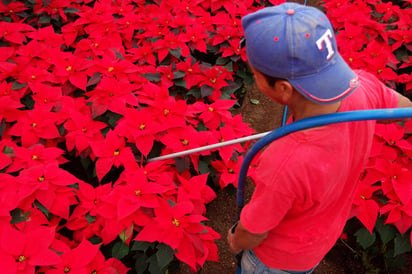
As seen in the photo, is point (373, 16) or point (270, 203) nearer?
point (270, 203)

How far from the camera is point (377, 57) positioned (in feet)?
6.56

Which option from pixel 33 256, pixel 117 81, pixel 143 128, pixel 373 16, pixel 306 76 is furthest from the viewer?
pixel 373 16

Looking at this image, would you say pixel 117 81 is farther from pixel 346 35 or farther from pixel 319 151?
pixel 346 35

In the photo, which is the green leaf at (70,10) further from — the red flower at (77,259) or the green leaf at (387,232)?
the green leaf at (387,232)

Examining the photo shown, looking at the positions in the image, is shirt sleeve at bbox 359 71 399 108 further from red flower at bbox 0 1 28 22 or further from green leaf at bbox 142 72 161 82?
red flower at bbox 0 1 28 22

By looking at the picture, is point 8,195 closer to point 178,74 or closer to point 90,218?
point 90,218

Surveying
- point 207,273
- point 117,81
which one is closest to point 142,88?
point 117,81

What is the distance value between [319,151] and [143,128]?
924mm

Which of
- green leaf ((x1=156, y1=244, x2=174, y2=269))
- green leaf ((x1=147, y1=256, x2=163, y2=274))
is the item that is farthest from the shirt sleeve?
green leaf ((x1=147, y1=256, x2=163, y2=274))

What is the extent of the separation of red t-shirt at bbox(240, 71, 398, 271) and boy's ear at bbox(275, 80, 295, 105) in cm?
9

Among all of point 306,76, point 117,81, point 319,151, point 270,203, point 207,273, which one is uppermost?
point 306,76

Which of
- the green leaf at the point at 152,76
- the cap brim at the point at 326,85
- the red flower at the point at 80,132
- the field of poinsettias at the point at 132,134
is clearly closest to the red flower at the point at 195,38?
the field of poinsettias at the point at 132,134

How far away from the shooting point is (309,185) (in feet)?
2.58

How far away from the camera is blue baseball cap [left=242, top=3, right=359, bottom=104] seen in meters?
0.72
